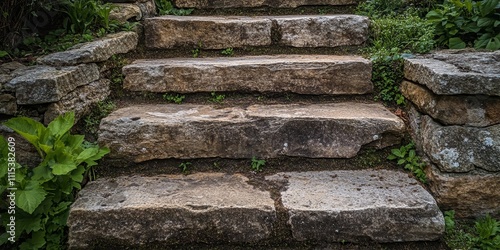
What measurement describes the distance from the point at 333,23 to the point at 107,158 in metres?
1.92

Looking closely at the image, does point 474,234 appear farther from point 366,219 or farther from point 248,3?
point 248,3

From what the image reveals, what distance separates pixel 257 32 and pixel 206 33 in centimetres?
41

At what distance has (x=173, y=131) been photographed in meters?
2.03

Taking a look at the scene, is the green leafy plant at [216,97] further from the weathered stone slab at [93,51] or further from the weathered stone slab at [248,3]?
the weathered stone slab at [248,3]

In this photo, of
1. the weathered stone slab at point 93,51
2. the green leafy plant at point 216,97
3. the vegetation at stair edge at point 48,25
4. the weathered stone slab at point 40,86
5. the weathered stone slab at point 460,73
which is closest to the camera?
the weathered stone slab at point 460,73

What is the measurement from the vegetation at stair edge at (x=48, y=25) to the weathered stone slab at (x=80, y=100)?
348 mm

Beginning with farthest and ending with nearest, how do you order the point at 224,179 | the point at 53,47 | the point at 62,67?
the point at 53,47
the point at 62,67
the point at 224,179

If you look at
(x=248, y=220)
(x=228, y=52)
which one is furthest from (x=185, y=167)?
(x=228, y=52)

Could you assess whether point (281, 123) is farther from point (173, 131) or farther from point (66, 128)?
point (66, 128)

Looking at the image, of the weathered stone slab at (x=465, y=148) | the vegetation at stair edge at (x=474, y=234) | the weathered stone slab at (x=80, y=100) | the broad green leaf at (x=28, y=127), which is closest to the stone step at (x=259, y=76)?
the weathered stone slab at (x=80, y=100)

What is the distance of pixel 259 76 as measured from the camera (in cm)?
239

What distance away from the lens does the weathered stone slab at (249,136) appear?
2.02 metres

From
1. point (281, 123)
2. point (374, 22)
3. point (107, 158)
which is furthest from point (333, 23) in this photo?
point (107, 158)

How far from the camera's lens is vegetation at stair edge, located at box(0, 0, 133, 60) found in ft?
7.47
